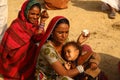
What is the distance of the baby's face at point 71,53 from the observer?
13.0ft

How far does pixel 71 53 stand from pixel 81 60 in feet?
0.83

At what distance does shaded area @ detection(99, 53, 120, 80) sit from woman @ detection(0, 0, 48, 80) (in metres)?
1.19

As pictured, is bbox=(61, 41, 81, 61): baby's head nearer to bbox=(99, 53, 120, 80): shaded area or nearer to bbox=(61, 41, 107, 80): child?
bbox=(61, 41, 107, 80): child

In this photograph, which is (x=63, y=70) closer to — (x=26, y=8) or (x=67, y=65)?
(x=67, y=65)

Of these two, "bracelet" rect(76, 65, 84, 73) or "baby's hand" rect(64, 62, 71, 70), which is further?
"baby's hand" rect(64, 62, 71, 70)

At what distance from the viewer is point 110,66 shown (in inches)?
204

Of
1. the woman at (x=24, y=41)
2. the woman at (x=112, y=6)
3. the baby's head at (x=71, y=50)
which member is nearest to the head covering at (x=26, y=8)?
the woman at (x=24, y=41)

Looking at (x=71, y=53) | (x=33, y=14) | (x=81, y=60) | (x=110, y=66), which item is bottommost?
(x=110, y=66)

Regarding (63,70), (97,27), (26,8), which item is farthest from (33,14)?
(97,27)

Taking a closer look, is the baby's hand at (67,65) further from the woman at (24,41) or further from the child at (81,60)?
the woman at (24,41)

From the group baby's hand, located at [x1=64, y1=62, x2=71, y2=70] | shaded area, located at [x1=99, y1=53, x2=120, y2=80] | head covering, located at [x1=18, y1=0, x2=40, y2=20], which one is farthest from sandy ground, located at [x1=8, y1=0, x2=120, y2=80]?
head covering, located at [x1=18, y1=0, x2=40, y2=20]

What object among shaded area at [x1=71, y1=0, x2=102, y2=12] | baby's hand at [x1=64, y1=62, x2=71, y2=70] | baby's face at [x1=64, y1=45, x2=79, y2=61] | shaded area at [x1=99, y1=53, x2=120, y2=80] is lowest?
shaded area at [x1=71, y1=0, x2=102, y2=12]

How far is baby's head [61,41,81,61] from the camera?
13.0 ft

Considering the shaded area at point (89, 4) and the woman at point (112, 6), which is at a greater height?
the woman at point (112, 6)
